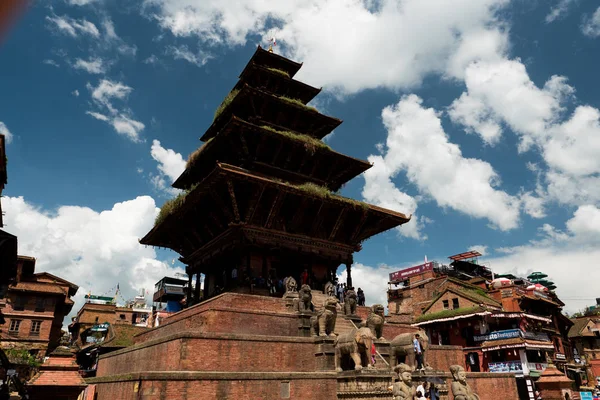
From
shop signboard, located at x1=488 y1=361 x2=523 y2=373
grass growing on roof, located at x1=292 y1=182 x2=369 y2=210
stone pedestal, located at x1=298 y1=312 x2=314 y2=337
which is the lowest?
shop signboard, located at x1=488 y1=361 x2=523 y2=373

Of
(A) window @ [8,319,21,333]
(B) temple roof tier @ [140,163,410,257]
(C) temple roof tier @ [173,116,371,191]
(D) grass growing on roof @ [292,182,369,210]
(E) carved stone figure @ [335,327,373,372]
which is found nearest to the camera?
(E) carved stone figure @ [335,327,373,372]

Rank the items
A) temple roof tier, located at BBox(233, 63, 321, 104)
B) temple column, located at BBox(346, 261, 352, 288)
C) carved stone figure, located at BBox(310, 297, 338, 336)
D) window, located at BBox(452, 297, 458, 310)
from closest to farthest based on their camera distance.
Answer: carved stone figure, located at BBox(310, 297, 338, 336), temple column, located at BBox(346, 261, 352, 288), temple roof tier, located at BBox(233, 63, 321, 104), window, located at BBox(452, 297, 458, 310)

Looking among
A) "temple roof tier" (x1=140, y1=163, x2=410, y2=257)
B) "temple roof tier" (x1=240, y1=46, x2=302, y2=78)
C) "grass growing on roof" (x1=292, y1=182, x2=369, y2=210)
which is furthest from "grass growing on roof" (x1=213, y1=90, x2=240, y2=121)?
"grass growing on roof" (x1=292, y1=182, x2=369, y2=210)

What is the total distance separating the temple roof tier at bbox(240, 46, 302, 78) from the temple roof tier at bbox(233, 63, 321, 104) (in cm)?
75

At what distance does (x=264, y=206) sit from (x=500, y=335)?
28.7m

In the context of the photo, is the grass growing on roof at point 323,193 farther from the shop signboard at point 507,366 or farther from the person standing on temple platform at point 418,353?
the shop signboard at point 507,366

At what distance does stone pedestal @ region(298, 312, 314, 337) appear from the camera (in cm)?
1750

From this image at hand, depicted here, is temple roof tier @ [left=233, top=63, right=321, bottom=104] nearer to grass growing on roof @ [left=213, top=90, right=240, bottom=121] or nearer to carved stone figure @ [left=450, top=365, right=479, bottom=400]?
grass growing on roof @ [left=213, top=90, right=240, bottom=121]

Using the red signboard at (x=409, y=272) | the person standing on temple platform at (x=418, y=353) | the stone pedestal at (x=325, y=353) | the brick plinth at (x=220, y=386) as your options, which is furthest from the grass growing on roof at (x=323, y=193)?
the red signboard at (x=409, y=272)

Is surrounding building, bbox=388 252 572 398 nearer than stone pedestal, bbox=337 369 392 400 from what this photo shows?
No

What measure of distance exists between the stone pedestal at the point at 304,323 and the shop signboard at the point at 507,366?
2778 centimetres

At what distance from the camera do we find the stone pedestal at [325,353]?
612 inches

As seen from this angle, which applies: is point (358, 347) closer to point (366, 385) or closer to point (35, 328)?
point (366, 385)

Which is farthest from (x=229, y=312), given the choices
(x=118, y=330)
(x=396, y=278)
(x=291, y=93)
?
(x=396, y=278)
